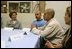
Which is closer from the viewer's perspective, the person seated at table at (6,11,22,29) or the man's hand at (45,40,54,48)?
the man's hand at (45,40,54,48)

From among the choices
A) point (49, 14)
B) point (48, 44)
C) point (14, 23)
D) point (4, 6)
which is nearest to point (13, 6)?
point (4, 6)

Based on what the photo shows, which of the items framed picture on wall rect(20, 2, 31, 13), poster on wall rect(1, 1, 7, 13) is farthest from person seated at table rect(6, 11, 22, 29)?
framed picture on wall rect(20, 2, 31, 13)

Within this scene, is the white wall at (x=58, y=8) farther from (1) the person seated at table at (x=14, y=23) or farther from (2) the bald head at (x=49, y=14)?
(2) the bald head at (x=49, y=14)

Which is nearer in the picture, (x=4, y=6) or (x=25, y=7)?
(x=4, y=6)

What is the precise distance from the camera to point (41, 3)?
10.2 feet

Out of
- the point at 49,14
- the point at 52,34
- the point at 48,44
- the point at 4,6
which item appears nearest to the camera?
the point at 48,44

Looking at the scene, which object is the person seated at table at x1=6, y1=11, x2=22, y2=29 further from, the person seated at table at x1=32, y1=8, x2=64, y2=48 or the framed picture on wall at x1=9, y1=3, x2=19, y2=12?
the person seated at table at x1=32, y1=8, x2=64, y2=48

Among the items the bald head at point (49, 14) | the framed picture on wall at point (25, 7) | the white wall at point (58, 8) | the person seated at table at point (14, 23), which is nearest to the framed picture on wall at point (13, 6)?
the framed picture on wall at point (25, 7)

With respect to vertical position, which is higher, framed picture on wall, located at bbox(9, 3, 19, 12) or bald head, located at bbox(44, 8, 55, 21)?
framed picture on wall, located at bbox(9, 3, 19, 12)

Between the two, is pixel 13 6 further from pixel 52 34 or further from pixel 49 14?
pixel 52 34

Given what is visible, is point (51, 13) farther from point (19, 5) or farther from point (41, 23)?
point (19, 5)

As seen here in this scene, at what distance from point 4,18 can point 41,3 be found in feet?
2.56

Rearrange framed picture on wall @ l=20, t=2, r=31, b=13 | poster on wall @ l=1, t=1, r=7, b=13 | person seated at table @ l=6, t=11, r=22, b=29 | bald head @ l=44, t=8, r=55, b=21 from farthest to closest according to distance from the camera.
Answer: framed picture on wall @ l=20, t=2, r=31, b=13 < poster on wall @ l=1, t=1, r=7, b=13 < person seated at table @ l=6, t=11, r=22, b=29 < bald head @ l=44, t=8, r=55, b=21

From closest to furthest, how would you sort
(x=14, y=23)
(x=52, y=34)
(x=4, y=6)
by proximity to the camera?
(x=52, y=34) → (x=14, y=23) → (x=4, y=6)
